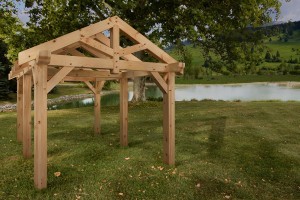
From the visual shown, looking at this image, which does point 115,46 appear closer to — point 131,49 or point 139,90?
point 131,49

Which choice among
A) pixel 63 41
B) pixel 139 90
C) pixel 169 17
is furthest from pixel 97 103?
pixel 139 90

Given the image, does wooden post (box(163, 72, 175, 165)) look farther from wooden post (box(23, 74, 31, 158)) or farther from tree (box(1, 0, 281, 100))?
tree (box(1, 0, 281, 100))

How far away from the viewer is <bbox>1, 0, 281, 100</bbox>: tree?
19.2 metres

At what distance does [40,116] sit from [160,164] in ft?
13.1

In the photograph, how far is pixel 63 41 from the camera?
6.71 metres

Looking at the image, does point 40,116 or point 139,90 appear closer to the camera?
point 40,116

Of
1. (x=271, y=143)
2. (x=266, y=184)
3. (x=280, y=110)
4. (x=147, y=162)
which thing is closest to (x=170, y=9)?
(x=280, y=110)

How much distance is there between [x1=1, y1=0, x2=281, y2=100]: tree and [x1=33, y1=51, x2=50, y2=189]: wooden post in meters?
13.2

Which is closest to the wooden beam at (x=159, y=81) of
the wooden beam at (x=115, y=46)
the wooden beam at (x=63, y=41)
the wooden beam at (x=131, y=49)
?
the wooden beam at (x=131, y=49)

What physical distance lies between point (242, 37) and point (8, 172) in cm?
1945

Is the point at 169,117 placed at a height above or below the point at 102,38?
below

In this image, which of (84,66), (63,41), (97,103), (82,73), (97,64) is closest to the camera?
(63,41)

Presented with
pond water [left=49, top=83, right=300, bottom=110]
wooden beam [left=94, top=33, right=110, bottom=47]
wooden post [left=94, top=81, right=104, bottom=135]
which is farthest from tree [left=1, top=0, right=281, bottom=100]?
pond water [left=49, top=83, right=300, bottom=110]

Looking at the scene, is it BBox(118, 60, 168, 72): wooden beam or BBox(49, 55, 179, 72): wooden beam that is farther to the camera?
BBox(118, 60, 168, 72): wooden beam
